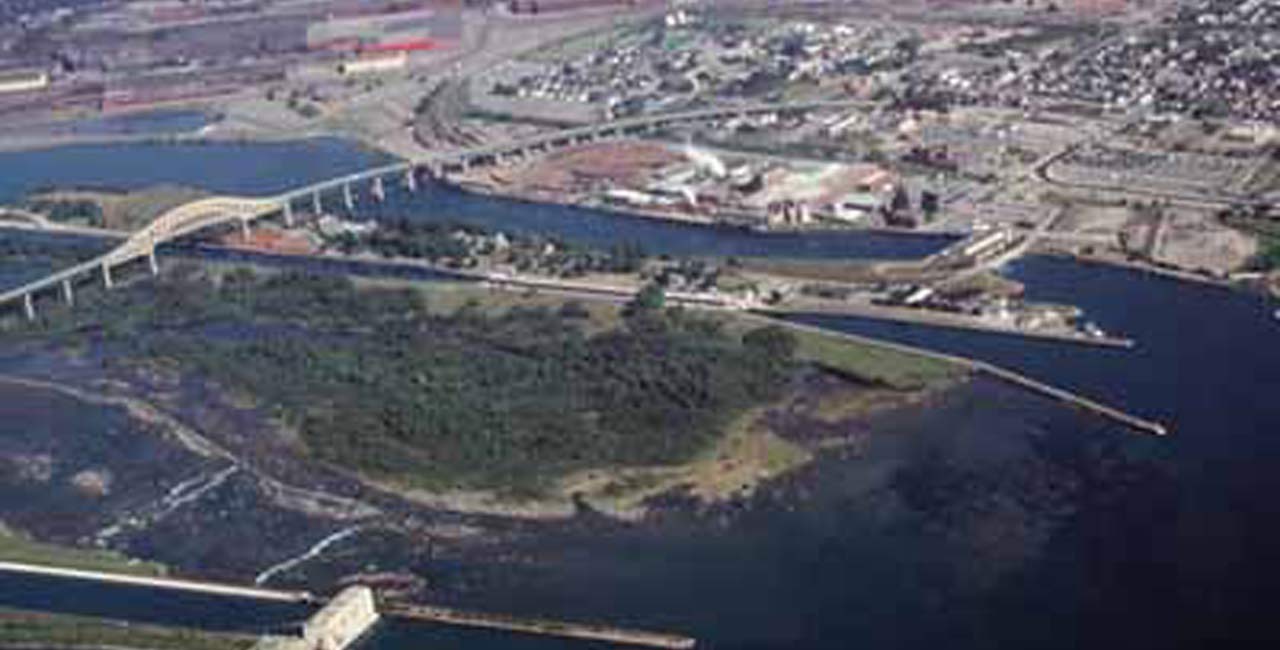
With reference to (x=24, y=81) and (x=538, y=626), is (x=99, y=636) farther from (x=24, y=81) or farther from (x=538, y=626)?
(x=24, y=81)

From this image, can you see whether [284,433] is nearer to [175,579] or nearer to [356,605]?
[175,579]

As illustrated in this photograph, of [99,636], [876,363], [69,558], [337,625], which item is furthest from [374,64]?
[337,625]

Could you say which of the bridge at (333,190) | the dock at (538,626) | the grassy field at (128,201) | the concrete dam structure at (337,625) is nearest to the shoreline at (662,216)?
the bridge at (333,190)

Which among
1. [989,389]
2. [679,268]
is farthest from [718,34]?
[989,389]

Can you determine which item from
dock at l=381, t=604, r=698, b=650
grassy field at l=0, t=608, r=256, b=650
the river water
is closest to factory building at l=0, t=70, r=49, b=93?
the river water

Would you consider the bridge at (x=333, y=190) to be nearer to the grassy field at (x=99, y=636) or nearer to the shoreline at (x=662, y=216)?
the shoreline at (x=662, y=216)
